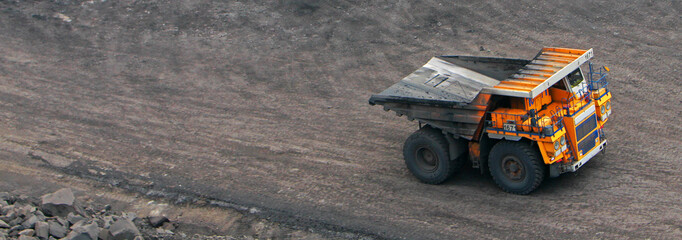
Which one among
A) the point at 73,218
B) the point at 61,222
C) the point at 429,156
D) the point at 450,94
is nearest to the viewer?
the point at 61,222

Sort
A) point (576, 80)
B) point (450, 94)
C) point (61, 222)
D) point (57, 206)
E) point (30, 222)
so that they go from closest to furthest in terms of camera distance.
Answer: point (30, 222) → point (61, 222) → point (57, 206) → point (450, 94) → point (576, 80)

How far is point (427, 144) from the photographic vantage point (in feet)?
42.1

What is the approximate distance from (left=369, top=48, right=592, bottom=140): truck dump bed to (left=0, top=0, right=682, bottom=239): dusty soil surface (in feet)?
4.55

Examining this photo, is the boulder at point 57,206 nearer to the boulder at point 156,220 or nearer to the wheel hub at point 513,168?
the boulder at point 156,220

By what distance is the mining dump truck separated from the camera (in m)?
11.9

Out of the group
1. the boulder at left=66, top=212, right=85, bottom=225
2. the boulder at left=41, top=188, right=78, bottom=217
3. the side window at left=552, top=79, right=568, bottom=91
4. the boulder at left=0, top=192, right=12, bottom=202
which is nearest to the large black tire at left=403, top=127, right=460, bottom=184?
the side window at left=552, top=79, right=568, bottom=91

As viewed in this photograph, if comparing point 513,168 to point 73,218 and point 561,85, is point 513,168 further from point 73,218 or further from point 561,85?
point 73,218

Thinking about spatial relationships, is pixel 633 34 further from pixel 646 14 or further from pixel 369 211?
pixel 369 211

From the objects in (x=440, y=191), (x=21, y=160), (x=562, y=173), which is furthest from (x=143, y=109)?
(x=562, y=173)

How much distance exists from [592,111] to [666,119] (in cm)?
325

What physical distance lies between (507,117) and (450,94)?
97 centimetres

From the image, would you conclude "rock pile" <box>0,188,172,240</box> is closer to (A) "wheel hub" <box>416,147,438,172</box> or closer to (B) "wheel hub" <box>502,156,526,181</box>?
(A) "wheel hub" <box>416,147,438,172</box>

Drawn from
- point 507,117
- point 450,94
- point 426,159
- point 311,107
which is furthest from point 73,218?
point 507,117

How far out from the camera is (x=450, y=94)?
12.2 metres
